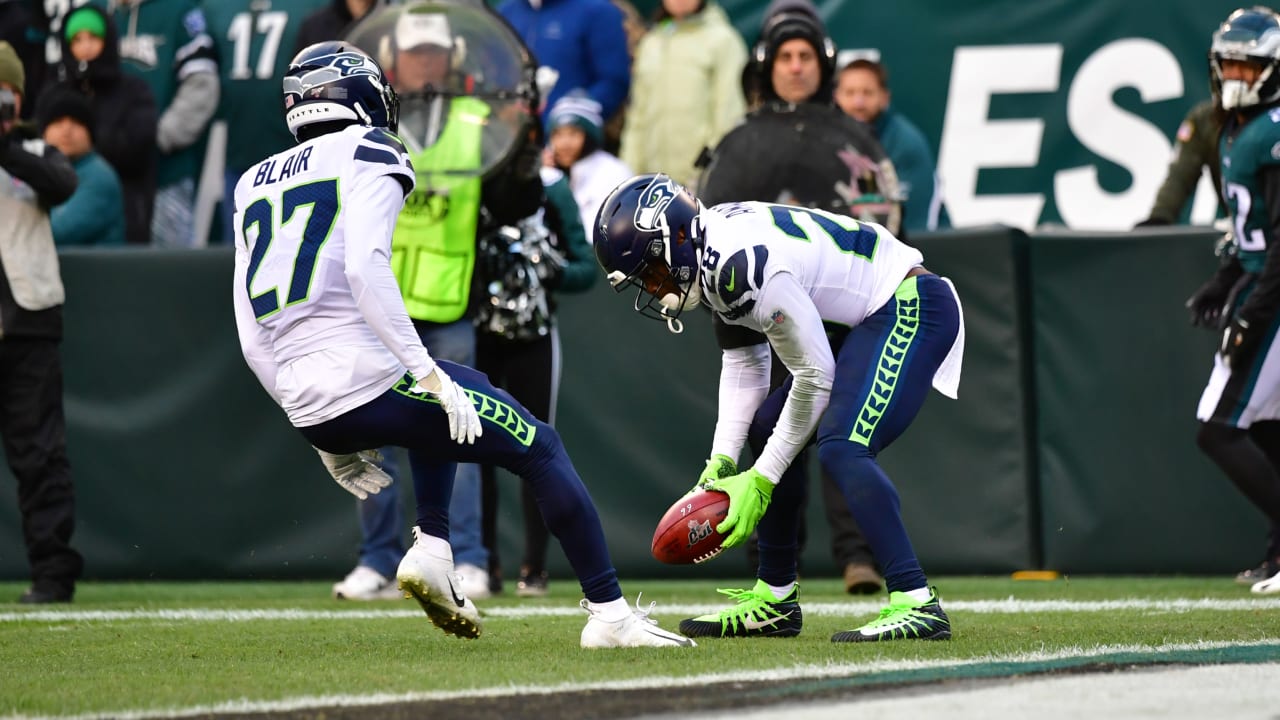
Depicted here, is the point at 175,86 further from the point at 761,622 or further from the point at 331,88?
the point at 761,622

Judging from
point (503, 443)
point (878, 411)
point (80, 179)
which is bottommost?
point (503, 443)

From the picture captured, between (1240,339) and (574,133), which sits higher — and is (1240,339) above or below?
below

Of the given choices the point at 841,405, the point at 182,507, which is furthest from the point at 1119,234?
the point at 182,507

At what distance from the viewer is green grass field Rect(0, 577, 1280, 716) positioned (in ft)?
15.8

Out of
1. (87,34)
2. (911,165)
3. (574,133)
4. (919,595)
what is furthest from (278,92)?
(919,595)

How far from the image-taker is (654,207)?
5.64 meters

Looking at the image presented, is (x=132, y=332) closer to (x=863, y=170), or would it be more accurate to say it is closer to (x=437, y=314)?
(x=437, y=314)

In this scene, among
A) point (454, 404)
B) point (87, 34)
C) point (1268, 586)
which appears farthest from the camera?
point (87, 34)

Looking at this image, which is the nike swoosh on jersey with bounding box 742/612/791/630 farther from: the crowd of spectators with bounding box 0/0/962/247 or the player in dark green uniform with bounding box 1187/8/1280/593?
the crowd of spectators with bounding box 0/0/962/247

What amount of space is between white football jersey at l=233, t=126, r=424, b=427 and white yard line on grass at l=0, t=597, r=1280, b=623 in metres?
1.92

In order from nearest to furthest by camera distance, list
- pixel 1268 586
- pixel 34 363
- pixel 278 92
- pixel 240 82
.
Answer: pixel 1268 586 → pixel 34 363 → pixel 278 92 → pixel 240 82

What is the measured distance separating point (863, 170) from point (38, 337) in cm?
395

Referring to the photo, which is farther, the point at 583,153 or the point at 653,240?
the point at 583,153

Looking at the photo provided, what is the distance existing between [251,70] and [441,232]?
4.00 metres
